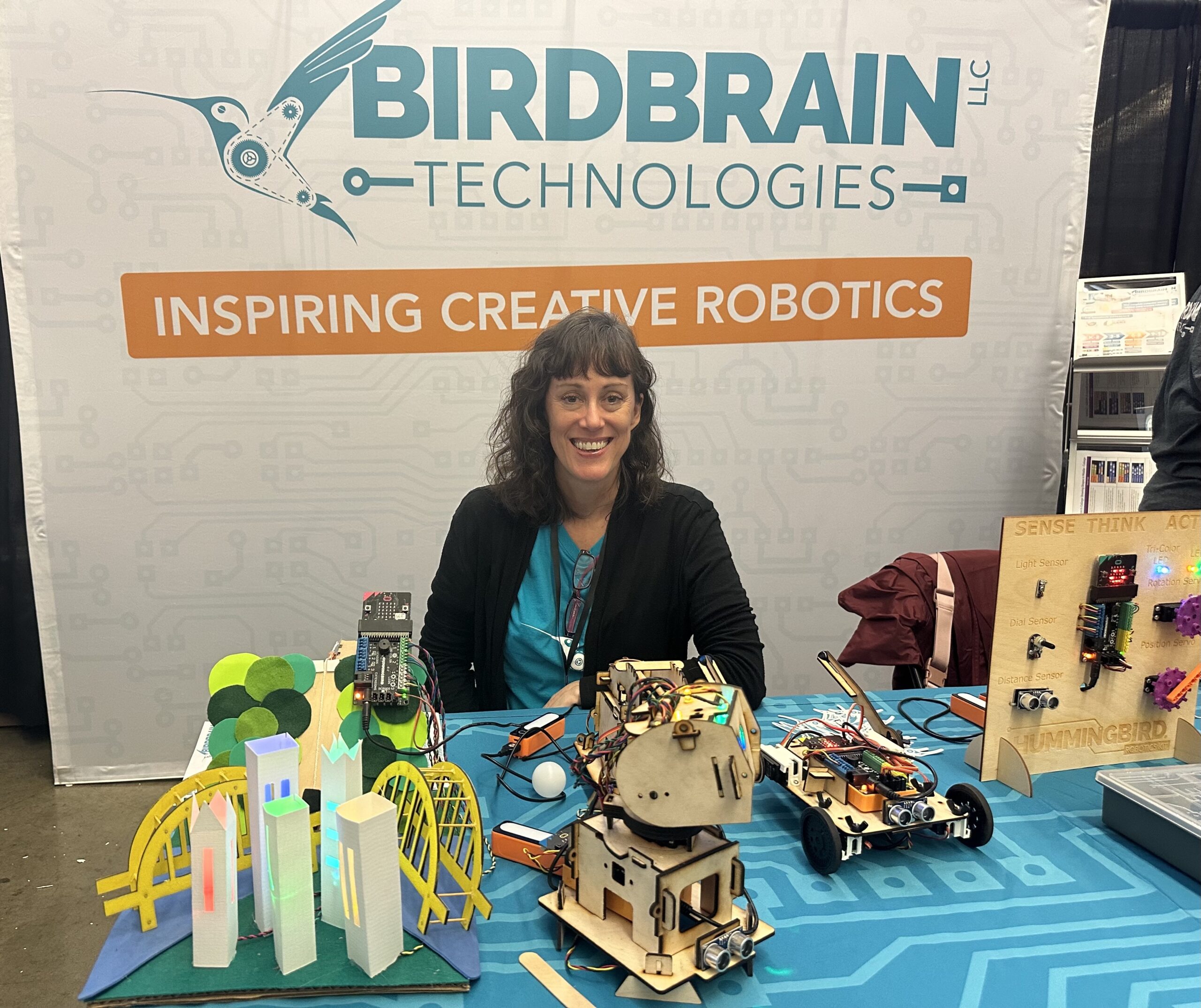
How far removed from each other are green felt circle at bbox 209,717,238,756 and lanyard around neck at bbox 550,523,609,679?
2.39 ft

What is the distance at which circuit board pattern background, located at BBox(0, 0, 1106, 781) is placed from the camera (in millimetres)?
2434

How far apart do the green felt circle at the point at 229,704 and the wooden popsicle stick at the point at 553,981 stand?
Answer: 1.75 feet

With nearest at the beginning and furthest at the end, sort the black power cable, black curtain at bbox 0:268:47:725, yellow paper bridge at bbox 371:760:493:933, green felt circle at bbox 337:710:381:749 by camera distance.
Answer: yellow paper bridge at bbox 371:760:493:933, green felt circle at bbox 337:710:381:749, the black power cable, black curtain at bbox 0:268:47:725

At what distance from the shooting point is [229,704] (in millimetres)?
1141

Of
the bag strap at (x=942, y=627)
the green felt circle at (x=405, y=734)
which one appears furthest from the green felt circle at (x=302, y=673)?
the bag strap at (x=942, y=627)

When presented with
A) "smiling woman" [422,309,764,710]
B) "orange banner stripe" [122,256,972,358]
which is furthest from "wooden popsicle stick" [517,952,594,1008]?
"orange banner stripe" [122,256,972,358]

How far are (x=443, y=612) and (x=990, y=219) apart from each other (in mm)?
2243

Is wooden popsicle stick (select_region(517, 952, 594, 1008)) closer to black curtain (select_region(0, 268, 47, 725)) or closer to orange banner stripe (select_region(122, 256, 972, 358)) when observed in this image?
orange banner stripe (select_region(122, 256, 972, 358))

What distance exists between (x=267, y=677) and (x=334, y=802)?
300 mm

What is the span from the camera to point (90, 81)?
2393 millimetres

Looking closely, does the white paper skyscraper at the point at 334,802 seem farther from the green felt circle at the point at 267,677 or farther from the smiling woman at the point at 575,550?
the smiling woman at the point at 575,550

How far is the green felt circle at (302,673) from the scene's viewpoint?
4.09 ft

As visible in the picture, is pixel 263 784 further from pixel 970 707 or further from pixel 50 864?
pixel 50 864

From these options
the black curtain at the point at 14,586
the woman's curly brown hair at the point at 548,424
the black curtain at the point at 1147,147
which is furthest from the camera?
the black curtain at the point at 1147,147
